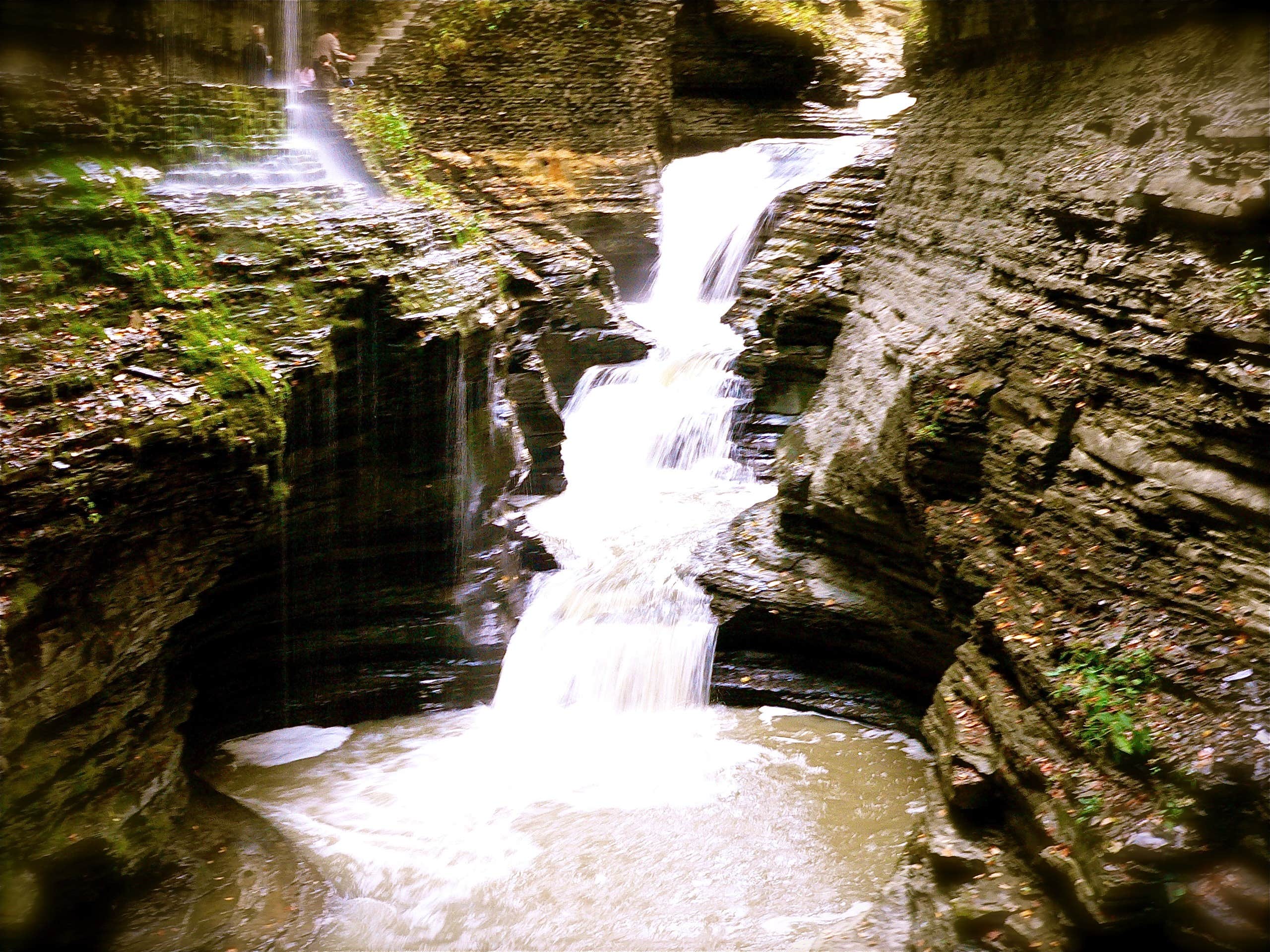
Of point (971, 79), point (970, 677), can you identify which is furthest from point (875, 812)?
point (971, 79)

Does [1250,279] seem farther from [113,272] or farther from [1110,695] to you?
[113,272]

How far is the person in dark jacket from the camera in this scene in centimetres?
1572

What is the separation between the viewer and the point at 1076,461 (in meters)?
6.23

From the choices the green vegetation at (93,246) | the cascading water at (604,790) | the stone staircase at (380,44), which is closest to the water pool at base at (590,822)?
the cascading water at (604,790)

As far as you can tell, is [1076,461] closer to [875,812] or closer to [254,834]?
[875,812]

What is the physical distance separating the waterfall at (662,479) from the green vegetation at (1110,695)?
4295 mm

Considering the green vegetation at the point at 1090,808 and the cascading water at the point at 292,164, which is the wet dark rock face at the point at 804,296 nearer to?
the cascading water at the point at 292,164

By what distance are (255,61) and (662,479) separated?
1048cm

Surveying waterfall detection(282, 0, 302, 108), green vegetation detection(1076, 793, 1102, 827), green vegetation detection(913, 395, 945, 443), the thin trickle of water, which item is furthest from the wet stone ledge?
green vegetation detection(1076, 793, 1102, 827)

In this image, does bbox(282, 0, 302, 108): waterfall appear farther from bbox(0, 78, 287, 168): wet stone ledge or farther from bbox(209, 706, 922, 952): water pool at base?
bbox(209, 706, 922, 952): water pool at base

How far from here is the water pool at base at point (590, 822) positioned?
6211 millimetres

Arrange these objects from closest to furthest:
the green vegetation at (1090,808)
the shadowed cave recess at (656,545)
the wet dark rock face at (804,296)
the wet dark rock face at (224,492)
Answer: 1. the green vegetation at (1090,808)
2. the shadowed cave recess at (656,545)
3. the wet dark rock face at (224,492)
4. the wet dark rock face at (804,296)

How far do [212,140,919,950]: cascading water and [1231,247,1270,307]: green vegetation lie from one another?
14.4 ft

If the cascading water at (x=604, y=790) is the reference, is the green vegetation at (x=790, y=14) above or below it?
above
